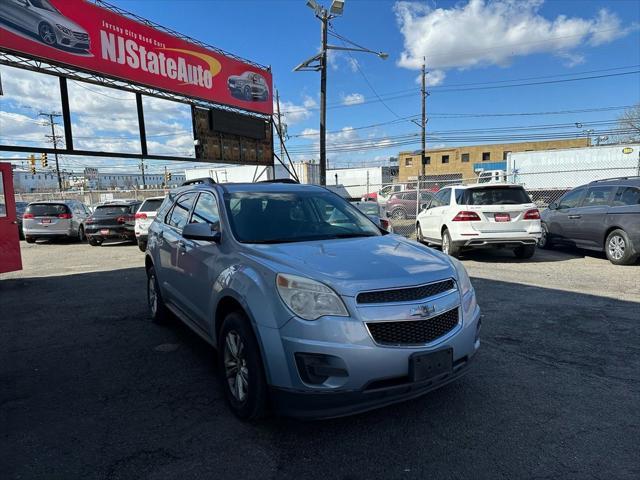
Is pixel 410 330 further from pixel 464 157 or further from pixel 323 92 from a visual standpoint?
pixel 464 157

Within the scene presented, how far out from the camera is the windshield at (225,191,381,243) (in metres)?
3.64

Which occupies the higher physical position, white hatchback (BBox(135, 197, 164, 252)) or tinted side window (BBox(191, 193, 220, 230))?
tinted side window (BBox(191, 193, 220, 230))

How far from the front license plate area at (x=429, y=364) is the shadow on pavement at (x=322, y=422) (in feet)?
1.57

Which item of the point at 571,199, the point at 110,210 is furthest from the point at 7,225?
the point at 571,199

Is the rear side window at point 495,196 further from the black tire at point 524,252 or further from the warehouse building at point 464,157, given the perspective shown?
the warehouse building at point 464,157

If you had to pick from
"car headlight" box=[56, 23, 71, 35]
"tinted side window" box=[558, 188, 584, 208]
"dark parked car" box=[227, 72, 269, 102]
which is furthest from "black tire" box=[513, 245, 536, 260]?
"car headlight" box=[56, 23, 71, 35]

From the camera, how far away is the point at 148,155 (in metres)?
13.5

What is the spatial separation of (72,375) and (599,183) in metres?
10.4

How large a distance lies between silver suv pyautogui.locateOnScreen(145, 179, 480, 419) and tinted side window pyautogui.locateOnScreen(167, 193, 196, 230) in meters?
1.05

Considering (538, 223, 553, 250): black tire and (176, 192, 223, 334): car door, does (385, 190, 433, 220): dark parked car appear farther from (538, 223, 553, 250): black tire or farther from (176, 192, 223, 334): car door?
(176, 192, 223, 334): car door

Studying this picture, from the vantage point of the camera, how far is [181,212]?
4934 millimetres

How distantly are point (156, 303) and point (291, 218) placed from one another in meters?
2.63

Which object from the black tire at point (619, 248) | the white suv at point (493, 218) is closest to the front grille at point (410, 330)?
the white suv at point (493, 218)

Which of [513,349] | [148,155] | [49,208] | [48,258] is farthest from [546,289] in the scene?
[49,208]
